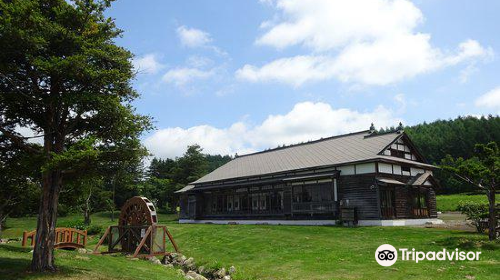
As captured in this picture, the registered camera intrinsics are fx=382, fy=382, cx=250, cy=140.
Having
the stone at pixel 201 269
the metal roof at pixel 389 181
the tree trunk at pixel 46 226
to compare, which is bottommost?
the stone at pixel 201 269

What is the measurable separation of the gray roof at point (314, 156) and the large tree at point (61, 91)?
18806mm

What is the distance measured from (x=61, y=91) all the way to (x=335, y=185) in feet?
67.9

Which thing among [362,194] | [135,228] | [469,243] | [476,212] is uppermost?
[362,194]

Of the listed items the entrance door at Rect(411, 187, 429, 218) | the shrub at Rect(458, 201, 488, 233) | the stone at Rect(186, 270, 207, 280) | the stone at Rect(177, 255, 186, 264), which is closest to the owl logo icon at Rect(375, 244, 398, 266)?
the shrub at Rect(458, 201, 488, 233)

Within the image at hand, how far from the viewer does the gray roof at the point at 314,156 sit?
96.1ft

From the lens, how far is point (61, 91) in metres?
13.2

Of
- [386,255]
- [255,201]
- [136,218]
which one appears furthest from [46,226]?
[255,201]

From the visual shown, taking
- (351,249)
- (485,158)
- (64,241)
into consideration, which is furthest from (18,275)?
(485,158)

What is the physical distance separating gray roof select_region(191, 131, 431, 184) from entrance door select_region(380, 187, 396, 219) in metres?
2.35

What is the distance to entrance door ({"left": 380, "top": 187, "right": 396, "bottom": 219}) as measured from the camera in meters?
26.6

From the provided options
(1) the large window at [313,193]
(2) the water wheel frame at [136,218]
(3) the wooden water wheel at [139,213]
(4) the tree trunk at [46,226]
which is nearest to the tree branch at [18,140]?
(4) the tree trunk at [46,226]

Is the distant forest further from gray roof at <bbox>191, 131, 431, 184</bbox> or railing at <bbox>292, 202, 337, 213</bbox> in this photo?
railing at <bbox>292, 202, 337, 213</bbox>

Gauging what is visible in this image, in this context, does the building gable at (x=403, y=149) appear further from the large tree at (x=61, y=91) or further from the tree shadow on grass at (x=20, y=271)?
the tree shadow on grass at (x=20, y=271)

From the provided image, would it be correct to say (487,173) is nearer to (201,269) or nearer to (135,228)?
(201,269)
